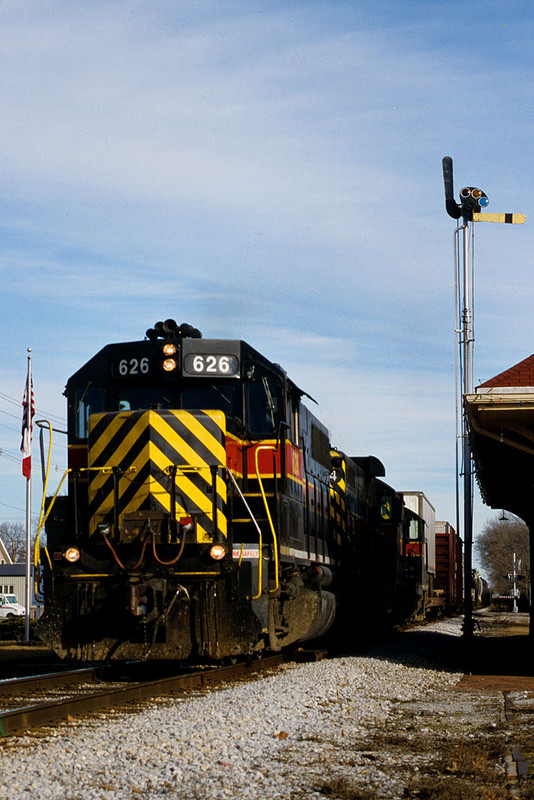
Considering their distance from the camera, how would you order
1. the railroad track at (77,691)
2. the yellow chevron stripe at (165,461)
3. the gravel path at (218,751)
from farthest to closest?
the yellow chevron stripe at (165,461)
the railroad track at (77,691)
the gravel path at (218,751)

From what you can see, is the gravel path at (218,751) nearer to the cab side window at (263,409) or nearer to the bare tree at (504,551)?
the cab side window at (263,409)

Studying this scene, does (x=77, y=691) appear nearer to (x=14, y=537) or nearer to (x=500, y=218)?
(x=500, y=218)

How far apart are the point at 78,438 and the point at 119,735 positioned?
5.49 m

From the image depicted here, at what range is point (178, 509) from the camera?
1132 cm

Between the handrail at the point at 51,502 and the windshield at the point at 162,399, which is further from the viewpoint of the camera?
the windshield at the point at 162,399

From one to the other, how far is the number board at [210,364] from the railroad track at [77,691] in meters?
3.68

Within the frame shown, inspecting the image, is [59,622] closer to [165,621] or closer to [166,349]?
[165,621]

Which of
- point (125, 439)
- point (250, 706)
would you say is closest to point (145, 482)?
point (125, 439)

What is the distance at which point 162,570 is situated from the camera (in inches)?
428

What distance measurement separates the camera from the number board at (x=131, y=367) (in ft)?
39.5

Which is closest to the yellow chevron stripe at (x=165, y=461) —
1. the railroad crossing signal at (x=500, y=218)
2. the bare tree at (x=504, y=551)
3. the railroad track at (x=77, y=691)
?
the railroad track at (x=77, y=691)

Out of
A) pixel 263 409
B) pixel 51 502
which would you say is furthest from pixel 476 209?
pixel 51 502

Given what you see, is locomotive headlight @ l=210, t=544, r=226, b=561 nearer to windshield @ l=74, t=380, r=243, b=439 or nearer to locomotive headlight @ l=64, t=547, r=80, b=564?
locomotive headlight @ l=64, t=547, r=80, b=564

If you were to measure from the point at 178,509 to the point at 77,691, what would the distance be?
7.90 ft
